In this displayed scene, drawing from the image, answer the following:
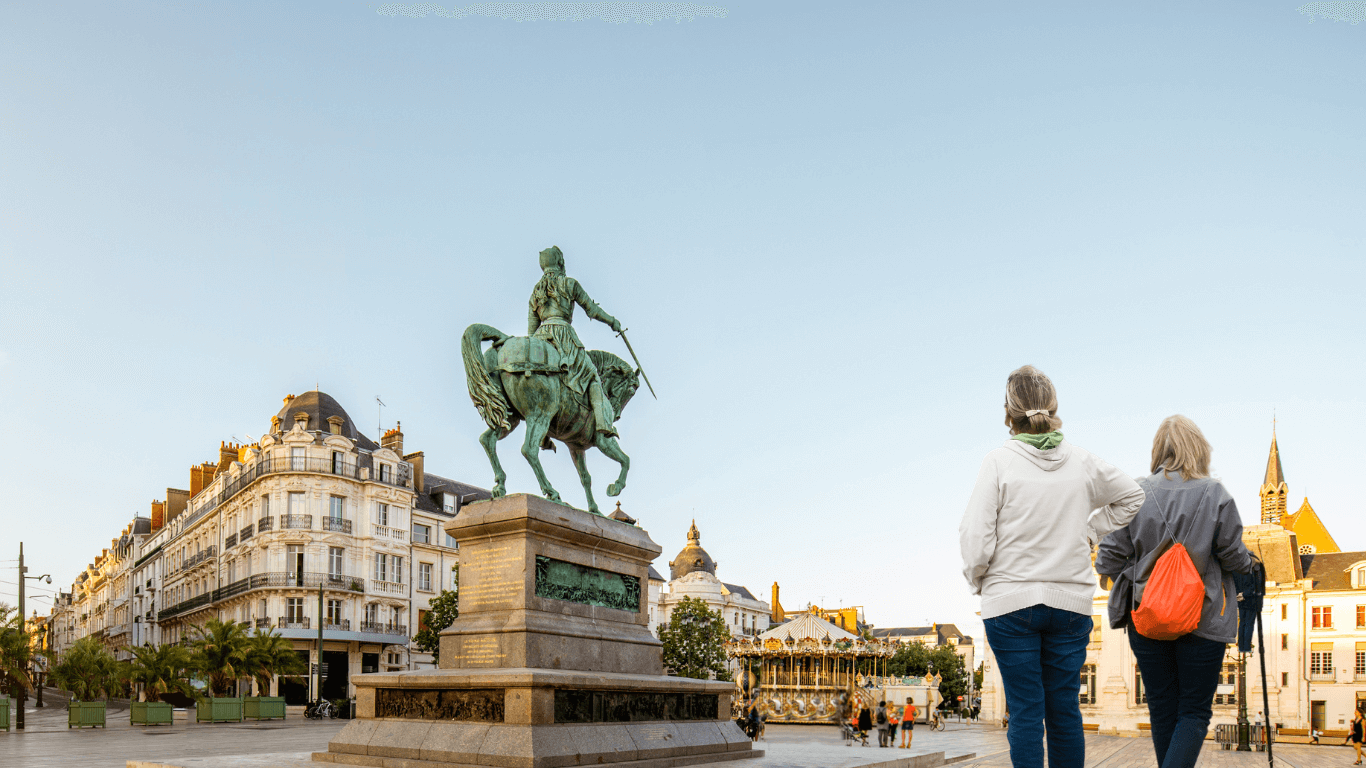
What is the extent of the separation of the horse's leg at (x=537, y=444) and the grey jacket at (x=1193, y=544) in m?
7.49

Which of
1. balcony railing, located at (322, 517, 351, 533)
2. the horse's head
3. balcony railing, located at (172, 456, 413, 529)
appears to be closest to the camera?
the horse's head

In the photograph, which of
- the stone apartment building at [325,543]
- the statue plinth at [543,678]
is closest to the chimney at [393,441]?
the stone apartment building at [325,543]

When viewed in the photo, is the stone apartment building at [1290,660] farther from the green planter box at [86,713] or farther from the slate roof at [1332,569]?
the green planter box at [86,713]

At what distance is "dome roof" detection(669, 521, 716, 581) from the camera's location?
11081cm

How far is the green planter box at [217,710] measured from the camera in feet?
119

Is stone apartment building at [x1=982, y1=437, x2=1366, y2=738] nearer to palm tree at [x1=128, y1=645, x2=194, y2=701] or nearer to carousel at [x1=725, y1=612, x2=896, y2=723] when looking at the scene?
carousel at [x1=725, y1=612, x2=896, y2=723]

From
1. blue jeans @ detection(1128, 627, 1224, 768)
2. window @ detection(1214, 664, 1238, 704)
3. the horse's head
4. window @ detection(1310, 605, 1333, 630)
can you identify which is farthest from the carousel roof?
blue jeans @ detection(1128, 627, 1224, 768)

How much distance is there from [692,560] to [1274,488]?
2146 inches

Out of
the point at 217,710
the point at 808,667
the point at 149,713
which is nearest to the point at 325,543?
the point at 217,710

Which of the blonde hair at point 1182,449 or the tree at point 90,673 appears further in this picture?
the tree at point 90,673

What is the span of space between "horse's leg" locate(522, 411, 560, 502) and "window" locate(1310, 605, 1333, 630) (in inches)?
2358

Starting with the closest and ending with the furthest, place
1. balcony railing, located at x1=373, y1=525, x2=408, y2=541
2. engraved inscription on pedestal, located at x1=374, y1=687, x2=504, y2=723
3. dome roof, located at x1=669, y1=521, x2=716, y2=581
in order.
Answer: engraved inscription on pedestal, located at x1=374, y1=687, x2=504, y2=723 → balcony railing, located at x1=373, y1=525, x2=408, y2=541 → dome roof, located at x1=669, y1=521, x2=716, y2=581

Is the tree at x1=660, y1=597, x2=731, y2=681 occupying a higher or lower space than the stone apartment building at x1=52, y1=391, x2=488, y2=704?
lower

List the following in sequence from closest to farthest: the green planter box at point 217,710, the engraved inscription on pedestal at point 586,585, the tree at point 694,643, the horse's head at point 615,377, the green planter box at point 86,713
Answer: the engraved inscription on pedestal at point 586,585
the horse's head at point 615,377
the green planter box at point 86,713
the green planter box at point 217,710
the tree at point 694,643
